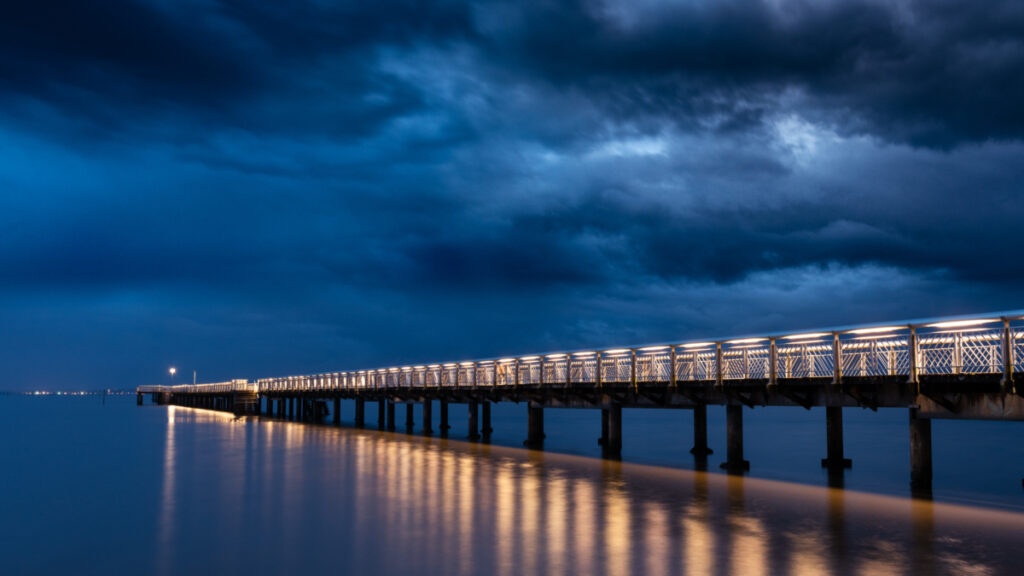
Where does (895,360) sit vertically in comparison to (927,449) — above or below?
above

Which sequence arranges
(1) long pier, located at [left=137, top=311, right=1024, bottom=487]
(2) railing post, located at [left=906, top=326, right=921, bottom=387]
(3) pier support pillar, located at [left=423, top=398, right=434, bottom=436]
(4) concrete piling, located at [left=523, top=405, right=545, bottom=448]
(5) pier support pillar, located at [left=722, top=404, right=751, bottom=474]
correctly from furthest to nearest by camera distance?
(3) pier support pillar, located at [left=423, top=398, right=434, bottom=436]
(4) concrete piling, located at [left=523, top=405, right=545, bottom=448]
(5) pier support pillar, located at [left=722, top=404, right=751, bottom=474]
(2) railing post, located at [left=906, top=326, right=921, bottom=387]
(1) long pier, located at [left=137, top=311, right=1024, bottom=487]

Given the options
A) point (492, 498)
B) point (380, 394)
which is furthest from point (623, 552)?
point (380, 394)

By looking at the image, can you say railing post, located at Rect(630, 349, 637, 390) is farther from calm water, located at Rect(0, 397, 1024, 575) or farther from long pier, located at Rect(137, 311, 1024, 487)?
calm water, located at Rect(0, 397, 1024, 575)

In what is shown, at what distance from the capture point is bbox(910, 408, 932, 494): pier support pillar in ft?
69.1

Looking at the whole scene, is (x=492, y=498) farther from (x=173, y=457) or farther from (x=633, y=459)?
(x=173, y=457)

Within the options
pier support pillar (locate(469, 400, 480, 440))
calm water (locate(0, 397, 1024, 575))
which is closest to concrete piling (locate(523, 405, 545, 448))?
pier support pillar (locate(469, 400, 480, 440))

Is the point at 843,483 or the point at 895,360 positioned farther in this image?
the point at 843,483

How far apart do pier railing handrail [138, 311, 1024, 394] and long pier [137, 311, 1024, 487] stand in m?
0.04

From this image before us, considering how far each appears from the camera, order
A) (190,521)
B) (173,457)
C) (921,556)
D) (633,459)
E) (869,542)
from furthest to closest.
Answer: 1. (173,457)
2. (633,459)
3. (190,521)
4. (869,542)
5. (921,556)

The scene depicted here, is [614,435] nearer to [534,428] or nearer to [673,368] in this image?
[534,428]

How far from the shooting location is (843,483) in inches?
979

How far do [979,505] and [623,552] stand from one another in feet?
39.3

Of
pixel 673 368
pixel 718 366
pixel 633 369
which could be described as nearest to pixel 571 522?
pixel 718 366

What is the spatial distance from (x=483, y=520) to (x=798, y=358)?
13001mm
